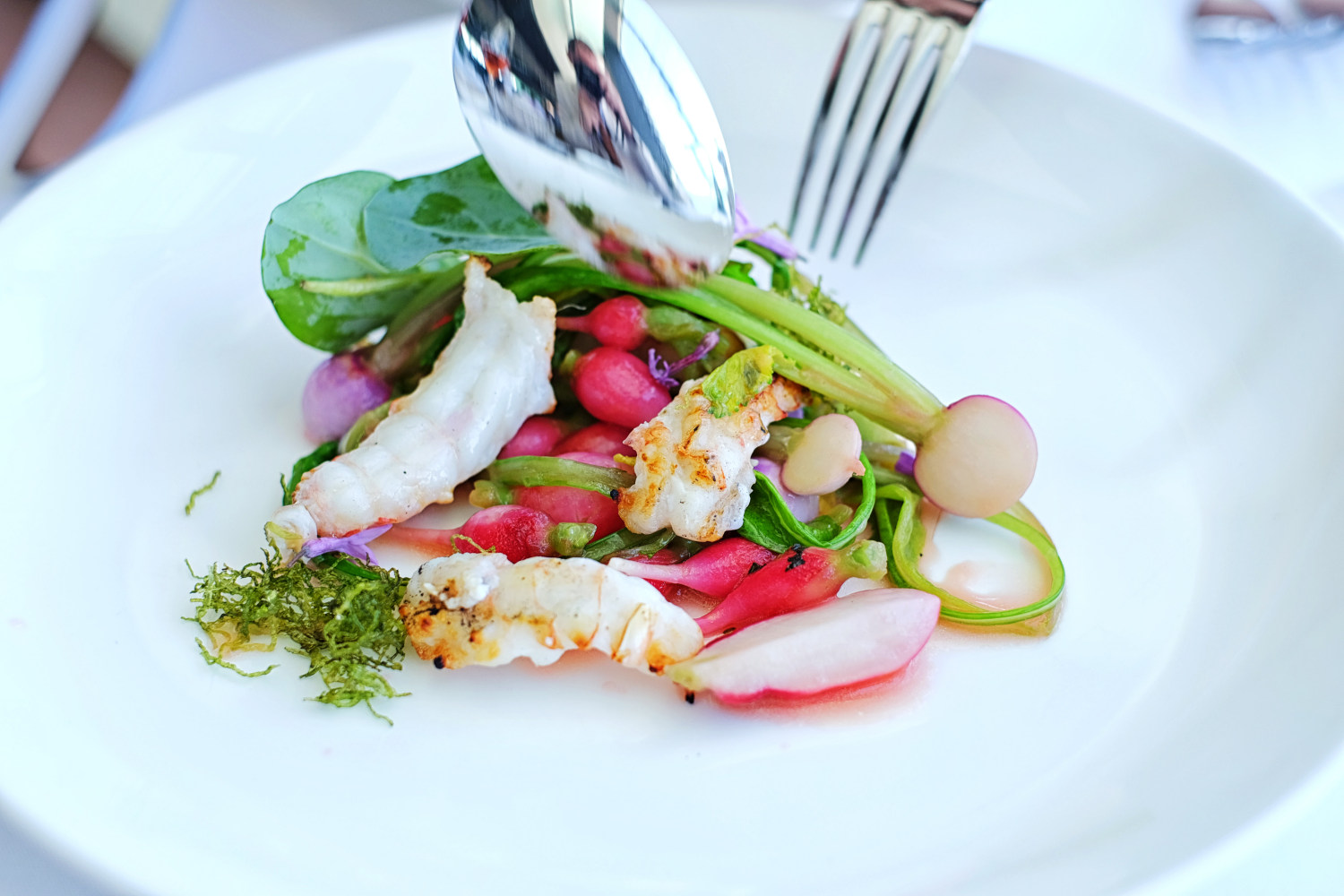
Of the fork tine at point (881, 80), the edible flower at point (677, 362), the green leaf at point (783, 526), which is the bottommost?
the green leaf at point (783, 526)

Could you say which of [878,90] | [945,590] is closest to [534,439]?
[945,590]

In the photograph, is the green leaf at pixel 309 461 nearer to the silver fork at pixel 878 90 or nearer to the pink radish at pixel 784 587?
the pink radish at pixel 784 587

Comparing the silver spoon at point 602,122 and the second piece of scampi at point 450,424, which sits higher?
the silver spoon at point 602,122

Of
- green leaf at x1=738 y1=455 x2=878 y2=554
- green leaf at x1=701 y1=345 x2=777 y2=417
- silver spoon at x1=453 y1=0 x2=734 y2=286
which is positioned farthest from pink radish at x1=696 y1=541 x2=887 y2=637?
silver spoon at x1=453 y1=0 x2=734 y2=286

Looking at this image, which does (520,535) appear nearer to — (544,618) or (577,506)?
(577,506)

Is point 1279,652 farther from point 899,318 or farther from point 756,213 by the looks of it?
point 756,213

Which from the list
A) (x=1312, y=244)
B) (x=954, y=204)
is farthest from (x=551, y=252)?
(x=1312, y=244)

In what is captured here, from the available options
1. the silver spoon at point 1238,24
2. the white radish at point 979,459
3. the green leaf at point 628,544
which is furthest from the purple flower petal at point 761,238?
the silver spoon at point 1238,24
